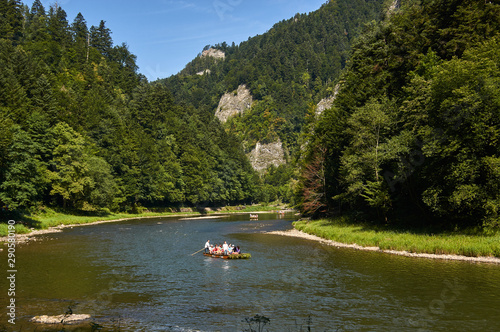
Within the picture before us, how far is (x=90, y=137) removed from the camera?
344ft

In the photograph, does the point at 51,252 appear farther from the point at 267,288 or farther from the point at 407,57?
the point at 407,57

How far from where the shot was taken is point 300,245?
5009 cm

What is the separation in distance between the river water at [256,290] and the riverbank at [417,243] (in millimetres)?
2183

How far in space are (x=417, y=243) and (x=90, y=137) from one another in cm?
9247

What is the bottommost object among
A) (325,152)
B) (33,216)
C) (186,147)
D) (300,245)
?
(300,245)

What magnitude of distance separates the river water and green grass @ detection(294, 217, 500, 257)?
103 inches

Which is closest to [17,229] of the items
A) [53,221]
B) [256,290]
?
[53,221]

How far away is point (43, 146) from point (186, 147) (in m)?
68.5

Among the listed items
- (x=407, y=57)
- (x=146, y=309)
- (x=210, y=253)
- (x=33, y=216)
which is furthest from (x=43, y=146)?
(x=407, y=57)

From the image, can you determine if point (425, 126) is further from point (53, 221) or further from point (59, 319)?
point (53, 221)

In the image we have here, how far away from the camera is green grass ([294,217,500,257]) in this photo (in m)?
35.1

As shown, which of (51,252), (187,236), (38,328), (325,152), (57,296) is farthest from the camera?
(325,152)

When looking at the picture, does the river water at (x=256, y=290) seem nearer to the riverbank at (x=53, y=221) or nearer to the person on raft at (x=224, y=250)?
the person on raft at (x=224, y=250)

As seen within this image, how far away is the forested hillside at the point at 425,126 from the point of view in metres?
36.7
